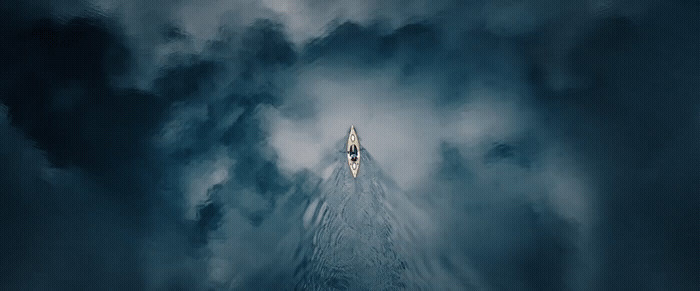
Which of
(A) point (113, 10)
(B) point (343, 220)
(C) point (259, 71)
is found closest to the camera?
(A) point (113, 10)

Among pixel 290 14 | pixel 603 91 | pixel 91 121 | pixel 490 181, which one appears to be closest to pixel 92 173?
pixel 91 121

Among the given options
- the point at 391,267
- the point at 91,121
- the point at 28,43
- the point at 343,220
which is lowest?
the point at 391,267

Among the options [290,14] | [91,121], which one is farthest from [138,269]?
[290,14]

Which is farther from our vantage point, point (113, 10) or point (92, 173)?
point (92, 173)

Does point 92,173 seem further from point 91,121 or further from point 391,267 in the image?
point 391,267

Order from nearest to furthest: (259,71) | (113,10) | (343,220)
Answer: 1. (113,10)
2. (259,71)
3. (343,220)

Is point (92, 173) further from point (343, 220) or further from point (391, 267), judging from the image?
point (391, 267)

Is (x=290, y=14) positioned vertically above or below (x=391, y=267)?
above
